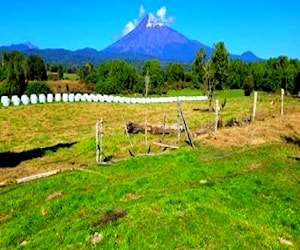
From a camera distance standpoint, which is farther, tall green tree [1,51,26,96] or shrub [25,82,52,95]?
tall green tree [1,51,26,96]

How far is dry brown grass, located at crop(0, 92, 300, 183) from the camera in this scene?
3016 centimetres

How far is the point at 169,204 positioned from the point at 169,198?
0.47 metres

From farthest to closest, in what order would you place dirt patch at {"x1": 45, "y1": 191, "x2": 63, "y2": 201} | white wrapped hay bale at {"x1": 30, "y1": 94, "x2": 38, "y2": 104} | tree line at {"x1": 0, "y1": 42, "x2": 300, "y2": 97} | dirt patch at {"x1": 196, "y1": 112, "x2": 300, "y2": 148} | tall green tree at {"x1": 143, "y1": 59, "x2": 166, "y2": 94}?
1. tall green tree at {"x1": 143, "y1": 59, "x2": 166, "y2": 94}
2. tree line at {"x1": 0, "y1": 42, "x2": 300, "y2": 97}
3. white wrapped hay bale at {"x1": 30, "y1": 94, "x2": 38, "y2": 104}
4. dirt patch at {"x1": 196, "y1": 112, "x2": 300, "y2": 148}
5. dirt patch at {"x1": 45, "y1": 191, "x2": 63, "y2": 201}

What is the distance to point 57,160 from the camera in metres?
32.8

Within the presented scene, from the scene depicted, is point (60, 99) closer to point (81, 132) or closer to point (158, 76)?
point (81, 132)

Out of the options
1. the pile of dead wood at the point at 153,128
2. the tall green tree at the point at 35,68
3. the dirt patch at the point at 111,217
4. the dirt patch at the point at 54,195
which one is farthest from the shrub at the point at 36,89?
the dirt patch at the point at 111,217

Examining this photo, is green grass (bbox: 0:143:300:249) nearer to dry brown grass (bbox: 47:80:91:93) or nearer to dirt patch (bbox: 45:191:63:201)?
dirt patch (bbox: 45:191:63:201)

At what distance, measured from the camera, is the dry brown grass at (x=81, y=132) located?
30.2m

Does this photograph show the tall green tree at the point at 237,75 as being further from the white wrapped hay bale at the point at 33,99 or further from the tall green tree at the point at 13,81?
the white wrapped hay bale at the point at 33,99

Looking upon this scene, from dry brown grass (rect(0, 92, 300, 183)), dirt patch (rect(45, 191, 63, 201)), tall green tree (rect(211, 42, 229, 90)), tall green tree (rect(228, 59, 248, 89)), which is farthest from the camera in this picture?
tall green tree (rect(228, 59, 248, 89))

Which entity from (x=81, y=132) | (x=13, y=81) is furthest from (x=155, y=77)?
(x=81, y=132)

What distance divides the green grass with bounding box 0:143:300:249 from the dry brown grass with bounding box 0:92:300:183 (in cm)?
445

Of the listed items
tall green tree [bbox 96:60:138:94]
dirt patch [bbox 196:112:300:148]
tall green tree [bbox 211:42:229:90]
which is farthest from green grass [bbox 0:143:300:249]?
tall green tree [bbox 96:60:138:94]

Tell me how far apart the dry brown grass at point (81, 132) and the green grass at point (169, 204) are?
445 cm
